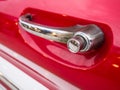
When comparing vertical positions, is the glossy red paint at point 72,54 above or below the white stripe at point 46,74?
above

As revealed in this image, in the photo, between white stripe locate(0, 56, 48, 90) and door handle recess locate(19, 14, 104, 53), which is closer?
door handle recess locate(19, 14, 104, 53)

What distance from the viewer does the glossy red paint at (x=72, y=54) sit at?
42 cm

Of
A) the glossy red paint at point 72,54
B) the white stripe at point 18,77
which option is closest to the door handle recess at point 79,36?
the glossy red paint at point 72,54

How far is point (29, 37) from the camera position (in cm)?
63

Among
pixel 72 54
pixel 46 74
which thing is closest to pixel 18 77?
pixel 46 74

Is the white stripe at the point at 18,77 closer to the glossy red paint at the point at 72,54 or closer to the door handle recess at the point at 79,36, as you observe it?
the glossy red paint at the point at 72,54

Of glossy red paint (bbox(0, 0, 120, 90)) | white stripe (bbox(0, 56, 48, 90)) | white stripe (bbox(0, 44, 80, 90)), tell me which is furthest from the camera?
white stripe (bbox(0, 56, 48, 90))

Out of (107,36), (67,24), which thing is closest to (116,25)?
(107,36)

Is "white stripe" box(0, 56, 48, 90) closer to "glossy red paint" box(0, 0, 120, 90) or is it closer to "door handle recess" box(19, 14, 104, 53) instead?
"glossy red paint" box(0, 0, 120, 90)

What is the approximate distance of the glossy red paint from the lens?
418 millimetres

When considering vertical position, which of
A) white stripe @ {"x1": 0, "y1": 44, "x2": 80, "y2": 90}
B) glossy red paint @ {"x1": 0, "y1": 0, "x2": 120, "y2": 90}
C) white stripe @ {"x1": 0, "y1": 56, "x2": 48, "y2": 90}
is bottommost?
white stripe @ {"x1": 0, "y1": 56, "x2": 48, "y2": 90}

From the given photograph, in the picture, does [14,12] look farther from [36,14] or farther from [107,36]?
[107,36]

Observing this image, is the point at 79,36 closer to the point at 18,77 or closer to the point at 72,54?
the point at 72,54

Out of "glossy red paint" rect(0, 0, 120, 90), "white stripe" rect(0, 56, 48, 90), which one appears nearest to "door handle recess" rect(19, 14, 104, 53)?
"glossy red paint" rect(0, 0, 120, 90)
